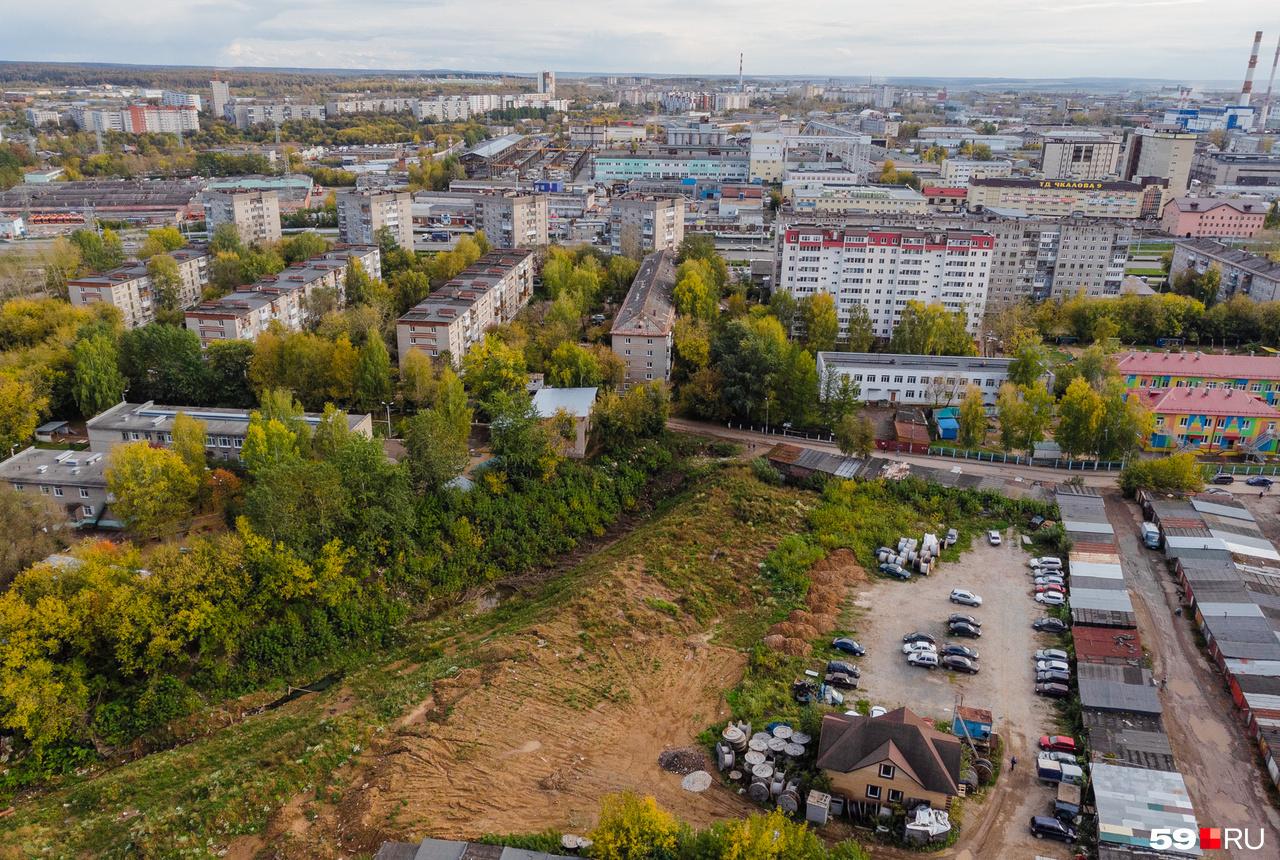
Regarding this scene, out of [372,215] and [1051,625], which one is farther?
[372,215]

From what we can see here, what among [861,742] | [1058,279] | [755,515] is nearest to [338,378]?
[755,515]

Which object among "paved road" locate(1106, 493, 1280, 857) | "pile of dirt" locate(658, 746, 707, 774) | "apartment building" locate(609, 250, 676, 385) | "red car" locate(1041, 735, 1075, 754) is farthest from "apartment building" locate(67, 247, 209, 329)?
"paved road" locate(1106, 493, 1280, 857)

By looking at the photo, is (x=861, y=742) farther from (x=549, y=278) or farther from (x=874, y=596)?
(x=549, y=278)

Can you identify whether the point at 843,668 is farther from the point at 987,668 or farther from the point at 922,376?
the point at 922,376

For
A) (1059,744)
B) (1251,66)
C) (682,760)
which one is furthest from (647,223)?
(1251,66)

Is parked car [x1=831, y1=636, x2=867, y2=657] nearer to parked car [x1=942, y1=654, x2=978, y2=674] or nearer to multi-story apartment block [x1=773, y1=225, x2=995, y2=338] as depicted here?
parked car [x1=942, y1=654, x2=978, y2=674]

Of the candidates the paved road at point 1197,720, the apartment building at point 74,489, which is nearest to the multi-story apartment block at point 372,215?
the apartment building at point 74,489
